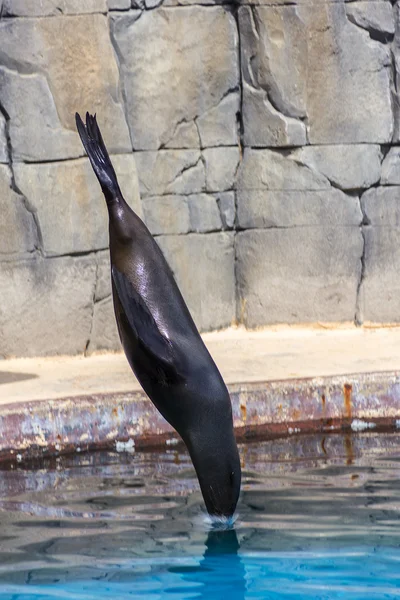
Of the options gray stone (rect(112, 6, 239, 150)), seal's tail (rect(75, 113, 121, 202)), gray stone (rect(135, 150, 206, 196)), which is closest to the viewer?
seal's tail (rect(75, 113, 121, 202))

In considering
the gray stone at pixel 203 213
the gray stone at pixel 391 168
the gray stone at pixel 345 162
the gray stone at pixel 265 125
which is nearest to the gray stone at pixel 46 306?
the gray stone at pixel 203 213

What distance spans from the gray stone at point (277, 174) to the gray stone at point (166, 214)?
0.58 m

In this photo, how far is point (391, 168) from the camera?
27.0 feet

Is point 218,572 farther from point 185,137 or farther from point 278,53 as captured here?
point 278,53

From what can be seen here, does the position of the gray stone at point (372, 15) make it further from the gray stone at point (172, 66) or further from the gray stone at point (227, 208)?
the gray stone at point (227, 208)

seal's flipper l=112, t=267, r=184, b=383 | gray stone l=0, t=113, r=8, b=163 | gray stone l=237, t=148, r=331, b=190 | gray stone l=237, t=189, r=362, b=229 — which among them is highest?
gray stone l=0, t=113, r=8, b=163

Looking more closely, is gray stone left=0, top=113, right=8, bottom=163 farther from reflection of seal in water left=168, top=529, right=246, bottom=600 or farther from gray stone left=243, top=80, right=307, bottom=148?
reflection of seal in water left=168, top=529, right=246, bottom=600

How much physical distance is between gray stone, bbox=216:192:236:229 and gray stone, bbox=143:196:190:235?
1.03 ft

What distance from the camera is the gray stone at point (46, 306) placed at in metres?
7.14

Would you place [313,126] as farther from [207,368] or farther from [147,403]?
[207,368]

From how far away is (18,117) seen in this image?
7.05m

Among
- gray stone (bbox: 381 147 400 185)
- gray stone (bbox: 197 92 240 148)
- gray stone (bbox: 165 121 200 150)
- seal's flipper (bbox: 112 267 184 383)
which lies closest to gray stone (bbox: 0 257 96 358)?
gray stone (bbox: 165 121 200 150)

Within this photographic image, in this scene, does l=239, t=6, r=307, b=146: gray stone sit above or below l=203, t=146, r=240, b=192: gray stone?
above

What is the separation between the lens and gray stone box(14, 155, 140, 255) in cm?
714
